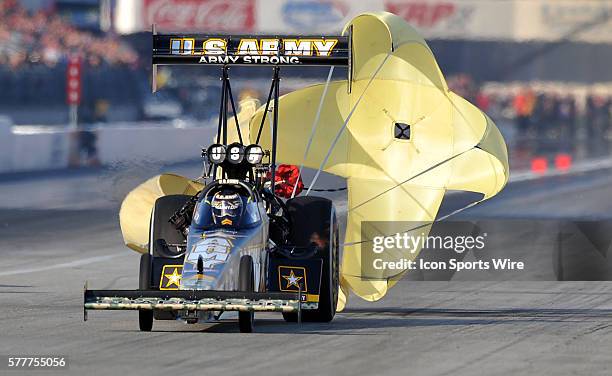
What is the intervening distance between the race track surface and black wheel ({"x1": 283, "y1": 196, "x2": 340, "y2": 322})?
17cm

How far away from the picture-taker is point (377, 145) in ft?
53.4

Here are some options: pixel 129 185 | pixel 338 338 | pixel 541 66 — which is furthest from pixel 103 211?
pixel 338 338

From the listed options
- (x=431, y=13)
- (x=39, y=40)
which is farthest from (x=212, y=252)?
(x=39, y=40)

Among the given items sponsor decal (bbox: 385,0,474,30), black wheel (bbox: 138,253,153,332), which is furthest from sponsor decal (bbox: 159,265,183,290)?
sponsor decal (bbox: 385,0,474,30)

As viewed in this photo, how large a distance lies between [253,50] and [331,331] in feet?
9.28

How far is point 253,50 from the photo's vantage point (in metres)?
14.3

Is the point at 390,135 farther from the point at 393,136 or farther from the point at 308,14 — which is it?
the point at 308,14

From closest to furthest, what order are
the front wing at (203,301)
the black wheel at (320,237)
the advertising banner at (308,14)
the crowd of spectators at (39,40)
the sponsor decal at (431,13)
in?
the front wing at (203,301), the black wheel at (320,237), the sponsor decal at (431,13), the advertising banner at (308,14), the crowd of spectators at (39,40)

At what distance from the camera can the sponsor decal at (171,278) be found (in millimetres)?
12789

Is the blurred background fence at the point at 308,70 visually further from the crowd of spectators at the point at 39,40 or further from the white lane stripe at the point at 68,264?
the white lane stripe at the point at 68,264

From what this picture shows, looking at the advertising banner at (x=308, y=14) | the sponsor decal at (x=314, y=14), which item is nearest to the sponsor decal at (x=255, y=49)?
the advertising banner at (x=308, y=14)

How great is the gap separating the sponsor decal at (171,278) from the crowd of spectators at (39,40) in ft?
82.9

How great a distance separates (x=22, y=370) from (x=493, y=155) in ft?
22.8

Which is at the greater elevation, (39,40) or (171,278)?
(39,40)
